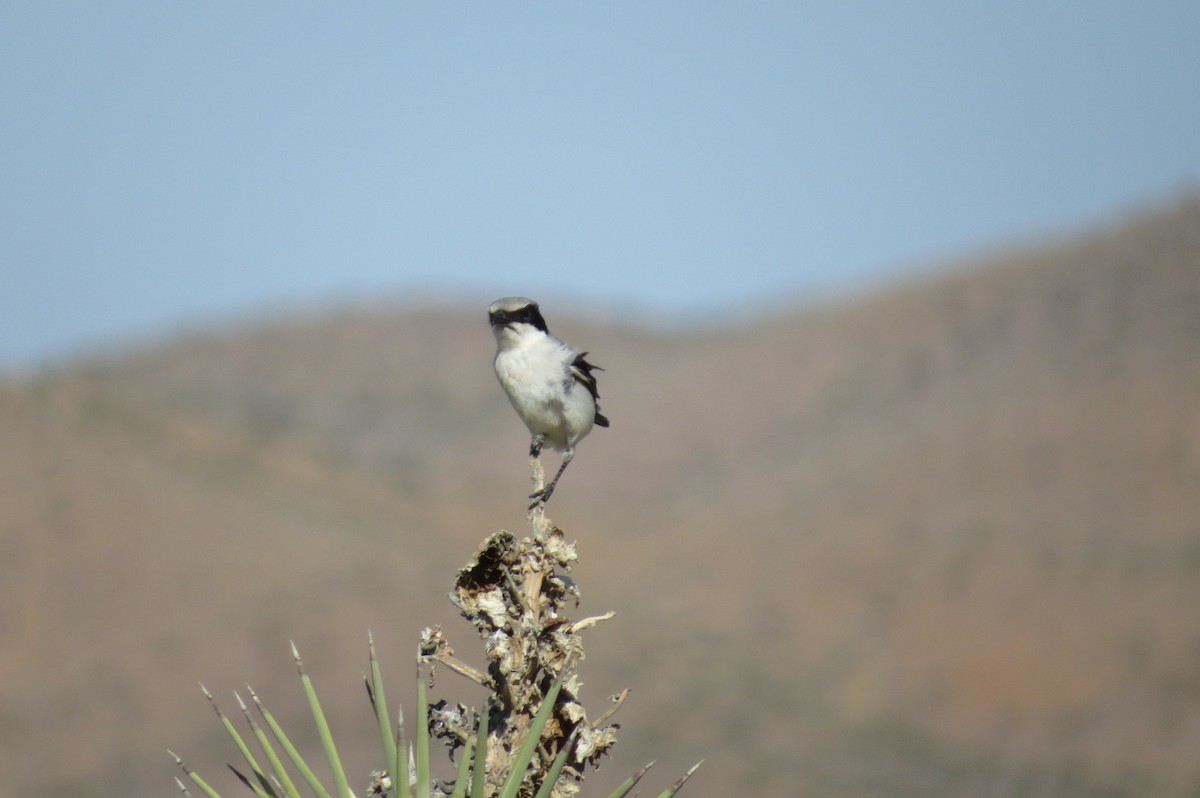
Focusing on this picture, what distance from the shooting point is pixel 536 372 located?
23.8 ft

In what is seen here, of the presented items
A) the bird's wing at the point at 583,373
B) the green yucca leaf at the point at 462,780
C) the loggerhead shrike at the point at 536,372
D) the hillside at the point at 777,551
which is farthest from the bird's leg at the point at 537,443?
the hillside at the point at 777,551

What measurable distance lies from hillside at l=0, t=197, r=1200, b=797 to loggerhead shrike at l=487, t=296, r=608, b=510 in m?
15.6

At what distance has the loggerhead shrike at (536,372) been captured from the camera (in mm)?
7180

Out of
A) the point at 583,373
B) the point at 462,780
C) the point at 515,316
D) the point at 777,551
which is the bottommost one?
the point at 777,551

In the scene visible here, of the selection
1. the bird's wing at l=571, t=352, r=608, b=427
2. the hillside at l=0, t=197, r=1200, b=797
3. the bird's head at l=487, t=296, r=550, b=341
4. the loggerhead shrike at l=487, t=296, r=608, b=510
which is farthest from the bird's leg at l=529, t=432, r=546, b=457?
the hillside at l=0, t=197, r=1200, b=797

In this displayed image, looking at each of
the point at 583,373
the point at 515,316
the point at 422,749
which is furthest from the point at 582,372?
the point at 422,749

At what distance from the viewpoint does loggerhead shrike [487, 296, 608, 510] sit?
718 centimetres

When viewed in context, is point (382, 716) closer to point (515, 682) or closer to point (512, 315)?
point (515, 682)

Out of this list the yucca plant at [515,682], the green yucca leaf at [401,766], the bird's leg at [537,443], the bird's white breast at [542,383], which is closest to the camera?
the green yucca leaf at [401,766]

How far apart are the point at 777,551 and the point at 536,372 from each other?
29.4 meters

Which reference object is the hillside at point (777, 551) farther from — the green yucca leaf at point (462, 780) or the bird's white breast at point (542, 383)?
the green yucca leaf at point (462, 780)

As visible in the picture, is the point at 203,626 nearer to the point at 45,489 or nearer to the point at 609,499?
the point at 45,489

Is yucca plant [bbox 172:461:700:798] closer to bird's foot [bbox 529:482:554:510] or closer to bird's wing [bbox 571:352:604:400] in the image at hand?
bird's foot [bbox 529:482:554:510]

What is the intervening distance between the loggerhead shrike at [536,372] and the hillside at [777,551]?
15584 mm
